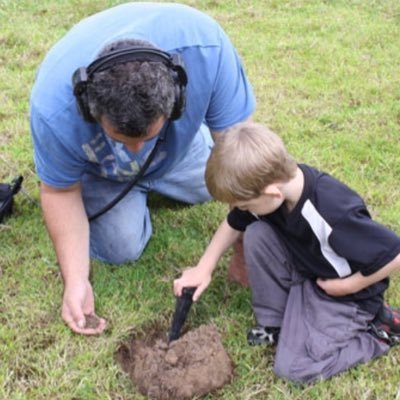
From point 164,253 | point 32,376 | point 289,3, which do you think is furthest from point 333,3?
point 32,376

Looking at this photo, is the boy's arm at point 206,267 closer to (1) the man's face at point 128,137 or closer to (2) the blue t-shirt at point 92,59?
(2) the blue t-shirt at point 92,59

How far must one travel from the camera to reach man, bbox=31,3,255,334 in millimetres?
1985

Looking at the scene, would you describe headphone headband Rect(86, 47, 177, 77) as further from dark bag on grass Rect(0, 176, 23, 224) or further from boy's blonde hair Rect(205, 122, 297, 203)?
dark bag on grass Rect(0, 176, 23, 224)

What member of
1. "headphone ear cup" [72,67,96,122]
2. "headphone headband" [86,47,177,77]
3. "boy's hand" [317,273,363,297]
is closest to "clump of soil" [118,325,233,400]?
"boy's hand" [317,273,363,297]

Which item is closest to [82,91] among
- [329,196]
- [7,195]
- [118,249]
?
[329,196]

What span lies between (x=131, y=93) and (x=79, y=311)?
3.81ft

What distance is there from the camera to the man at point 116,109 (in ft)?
6.51

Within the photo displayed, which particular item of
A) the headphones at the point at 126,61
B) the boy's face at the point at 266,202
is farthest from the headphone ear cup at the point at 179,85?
the boy's face at the point at 266,202

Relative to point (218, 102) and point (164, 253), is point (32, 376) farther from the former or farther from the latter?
point (218, 102)

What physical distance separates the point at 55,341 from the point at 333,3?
5.22 m

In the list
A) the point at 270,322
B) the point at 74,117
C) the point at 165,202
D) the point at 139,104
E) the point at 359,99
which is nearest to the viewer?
the point at 139,104

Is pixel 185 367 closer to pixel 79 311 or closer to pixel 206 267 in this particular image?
pixel 206 267

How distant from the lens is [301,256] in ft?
8.55

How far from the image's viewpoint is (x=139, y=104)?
1.97m
